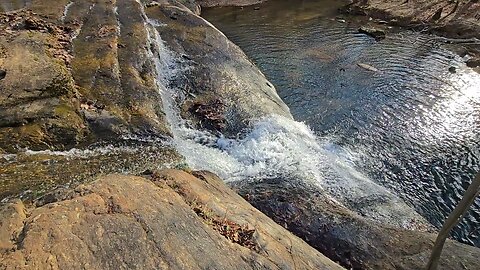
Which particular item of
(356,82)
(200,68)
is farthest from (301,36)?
(200,68)

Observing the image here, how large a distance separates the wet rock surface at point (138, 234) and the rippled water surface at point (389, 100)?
5.96 metres

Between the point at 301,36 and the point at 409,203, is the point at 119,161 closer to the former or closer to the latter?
the point at 409,203

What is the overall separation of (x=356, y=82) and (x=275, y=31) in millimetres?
8905

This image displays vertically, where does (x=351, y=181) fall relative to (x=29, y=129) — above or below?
below

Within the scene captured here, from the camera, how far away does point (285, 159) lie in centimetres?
1046

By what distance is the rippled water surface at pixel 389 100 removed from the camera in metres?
11.0

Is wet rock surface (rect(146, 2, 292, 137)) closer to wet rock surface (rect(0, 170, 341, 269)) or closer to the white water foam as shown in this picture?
the white water foam

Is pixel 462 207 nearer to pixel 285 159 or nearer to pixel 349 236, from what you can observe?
pixel 349 236

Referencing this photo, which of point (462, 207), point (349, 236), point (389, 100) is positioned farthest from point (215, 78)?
point (462, 207)

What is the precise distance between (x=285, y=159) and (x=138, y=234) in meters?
6.25

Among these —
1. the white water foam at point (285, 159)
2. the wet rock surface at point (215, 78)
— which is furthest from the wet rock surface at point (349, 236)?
the wet rock surface at point (215, 78)

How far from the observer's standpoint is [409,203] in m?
10.0

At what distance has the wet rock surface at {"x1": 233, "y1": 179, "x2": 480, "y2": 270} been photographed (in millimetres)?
6641

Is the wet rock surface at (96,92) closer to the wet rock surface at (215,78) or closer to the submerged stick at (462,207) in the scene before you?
the wet rock surface at (215,78)
